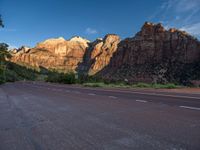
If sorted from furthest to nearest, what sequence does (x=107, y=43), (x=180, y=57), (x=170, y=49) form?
1. (x=107, y=43)
2. (x=170, y=49)
3. (x=180, y=57)

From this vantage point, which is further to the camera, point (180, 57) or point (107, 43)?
point (107, 43)

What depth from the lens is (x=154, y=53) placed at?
111m

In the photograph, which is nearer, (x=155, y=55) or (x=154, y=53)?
(x=155, y=55)

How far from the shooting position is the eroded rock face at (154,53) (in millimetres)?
85688

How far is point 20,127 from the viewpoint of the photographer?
591cm

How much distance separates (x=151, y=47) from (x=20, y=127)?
113 metres

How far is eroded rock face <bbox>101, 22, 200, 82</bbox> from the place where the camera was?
281ft

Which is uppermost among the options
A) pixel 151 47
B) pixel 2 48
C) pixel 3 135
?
pixel 151 47

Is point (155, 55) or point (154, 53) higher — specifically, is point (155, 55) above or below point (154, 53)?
below

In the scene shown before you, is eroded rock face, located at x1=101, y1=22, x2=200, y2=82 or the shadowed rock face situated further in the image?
eroded rock face, located at x1=101, y1=22, x2=200, y2=82

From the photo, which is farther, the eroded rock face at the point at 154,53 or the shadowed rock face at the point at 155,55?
the eroded rock face at the point at 154,53

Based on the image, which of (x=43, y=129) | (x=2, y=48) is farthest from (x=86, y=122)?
(x=2, y=48)

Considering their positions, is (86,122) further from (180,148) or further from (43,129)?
(180,148)

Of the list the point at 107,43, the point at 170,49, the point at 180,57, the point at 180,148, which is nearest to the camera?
the point at 180,148
